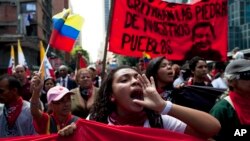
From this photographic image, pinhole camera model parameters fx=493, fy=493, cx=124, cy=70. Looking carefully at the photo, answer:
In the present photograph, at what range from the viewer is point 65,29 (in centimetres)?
643

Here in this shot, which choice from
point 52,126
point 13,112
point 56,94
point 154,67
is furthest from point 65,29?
point 52,126

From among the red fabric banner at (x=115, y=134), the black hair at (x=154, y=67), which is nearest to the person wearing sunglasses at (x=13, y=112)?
the black hair at (x=154, y=67)

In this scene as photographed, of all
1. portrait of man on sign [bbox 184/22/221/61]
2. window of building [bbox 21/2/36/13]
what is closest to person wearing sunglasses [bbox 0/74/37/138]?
portrait of man on sign [bbox 184/22/221/61]

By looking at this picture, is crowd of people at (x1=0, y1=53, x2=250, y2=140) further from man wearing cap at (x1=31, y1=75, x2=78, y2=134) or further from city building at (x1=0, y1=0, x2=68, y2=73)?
city building at (x1=0, y1=0, x2=68, y2=73)

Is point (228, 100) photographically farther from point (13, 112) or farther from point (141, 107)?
point (13, 112)

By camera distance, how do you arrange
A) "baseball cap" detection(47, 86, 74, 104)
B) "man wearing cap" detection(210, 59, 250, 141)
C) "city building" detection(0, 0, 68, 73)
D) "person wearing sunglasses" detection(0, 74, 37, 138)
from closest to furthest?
"man wearing cap" detection(210, 59, 250, 141) → "baseball cap" detection(47, 86, 74, 104) → "person wearing sunglasses" detection(0, 74, 37, 138) → "city building" detection(0, 0, 68, 73)

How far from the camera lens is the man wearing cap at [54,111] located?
14.0 ft

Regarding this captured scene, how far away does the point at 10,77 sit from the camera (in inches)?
193

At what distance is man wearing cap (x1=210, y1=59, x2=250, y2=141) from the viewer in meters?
3.55

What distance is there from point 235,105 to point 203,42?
13.1 feet

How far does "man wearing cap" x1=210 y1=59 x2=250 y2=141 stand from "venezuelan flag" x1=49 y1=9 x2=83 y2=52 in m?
3.04

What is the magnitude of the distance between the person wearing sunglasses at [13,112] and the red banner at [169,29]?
6.85 ft

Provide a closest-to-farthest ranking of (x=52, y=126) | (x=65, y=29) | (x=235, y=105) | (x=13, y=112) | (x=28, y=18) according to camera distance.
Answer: (x=235, y=105)
(x=52, y=126)
(x=13, y=112)
(x=65, y=29)
(x=28, y=18)

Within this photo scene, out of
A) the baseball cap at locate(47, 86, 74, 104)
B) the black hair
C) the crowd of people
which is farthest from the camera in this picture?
the black hair
